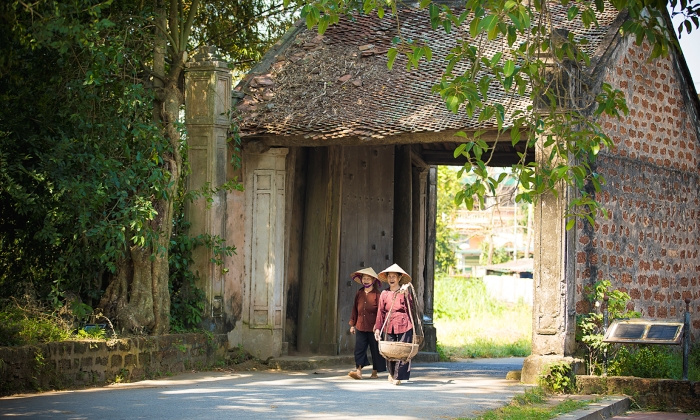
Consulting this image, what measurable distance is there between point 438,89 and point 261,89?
24.0 feet

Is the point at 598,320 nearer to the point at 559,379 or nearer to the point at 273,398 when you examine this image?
the point at 559,379

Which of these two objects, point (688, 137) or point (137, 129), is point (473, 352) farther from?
point (137, 129)

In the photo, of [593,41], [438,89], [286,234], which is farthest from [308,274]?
[438,89]

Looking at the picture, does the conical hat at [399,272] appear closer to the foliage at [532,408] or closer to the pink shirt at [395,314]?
the pink shirt at [395,314]

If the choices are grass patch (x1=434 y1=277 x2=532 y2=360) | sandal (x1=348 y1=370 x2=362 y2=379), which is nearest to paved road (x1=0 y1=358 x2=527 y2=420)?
sandal (x1=348 y1=370 x2=362 y2=379)

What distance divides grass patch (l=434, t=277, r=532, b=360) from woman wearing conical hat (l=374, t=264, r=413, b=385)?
5221 millimetres

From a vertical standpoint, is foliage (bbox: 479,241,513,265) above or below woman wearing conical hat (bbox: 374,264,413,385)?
above

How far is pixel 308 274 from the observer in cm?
1500

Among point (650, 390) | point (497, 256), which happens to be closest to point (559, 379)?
point (650, 390)

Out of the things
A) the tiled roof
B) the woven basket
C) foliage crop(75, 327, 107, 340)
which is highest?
the tiled roof

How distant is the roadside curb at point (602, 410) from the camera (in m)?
9.30

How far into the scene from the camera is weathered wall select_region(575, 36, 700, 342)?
12.6 meters

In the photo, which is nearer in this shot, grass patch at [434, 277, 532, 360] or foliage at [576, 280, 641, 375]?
foliage at [576, 280, 641, 375]

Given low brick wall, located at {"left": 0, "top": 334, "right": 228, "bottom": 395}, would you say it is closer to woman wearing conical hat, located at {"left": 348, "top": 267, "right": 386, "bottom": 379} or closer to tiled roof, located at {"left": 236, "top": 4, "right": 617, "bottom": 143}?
woman wearing conical hat, located at {"left": 348, "top": 267, "right": 386, "bottom": 379}
